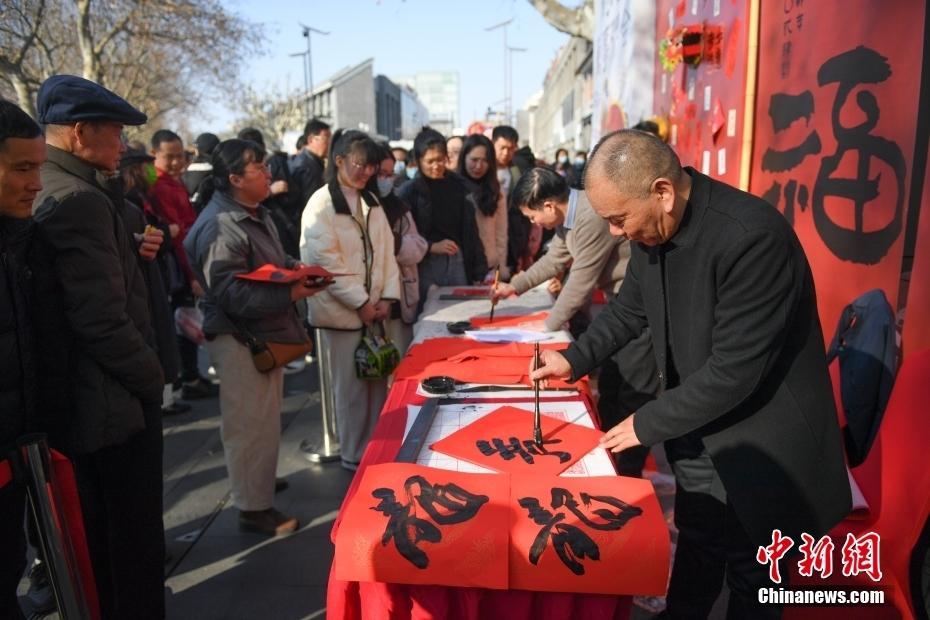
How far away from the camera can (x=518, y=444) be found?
66.3 inches

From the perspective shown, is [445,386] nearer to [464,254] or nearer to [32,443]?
[32,443]

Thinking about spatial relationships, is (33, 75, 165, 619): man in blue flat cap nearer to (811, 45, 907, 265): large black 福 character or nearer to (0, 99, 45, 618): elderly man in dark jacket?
(0, 99, 45, 618): elderly man in dark jacket

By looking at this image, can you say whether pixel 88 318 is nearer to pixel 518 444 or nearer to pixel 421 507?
pixel 421 507

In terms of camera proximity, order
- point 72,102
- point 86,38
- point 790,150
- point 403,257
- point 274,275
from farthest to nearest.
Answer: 1. point 86,38
2. point 403,257
3. point 790,150
4. point 274,275
5. point 72,102

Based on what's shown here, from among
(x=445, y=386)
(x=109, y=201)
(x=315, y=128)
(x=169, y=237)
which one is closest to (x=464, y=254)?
(x=315, y=128)

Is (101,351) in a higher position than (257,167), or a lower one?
lower

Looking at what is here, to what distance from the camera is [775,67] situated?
133 inches

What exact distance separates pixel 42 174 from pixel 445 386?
130cm

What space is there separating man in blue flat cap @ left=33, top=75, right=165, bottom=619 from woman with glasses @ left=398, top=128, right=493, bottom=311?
2.23 m

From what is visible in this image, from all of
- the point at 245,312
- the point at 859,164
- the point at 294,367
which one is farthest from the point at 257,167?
the point at 294,367

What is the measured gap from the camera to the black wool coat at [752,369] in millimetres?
1424

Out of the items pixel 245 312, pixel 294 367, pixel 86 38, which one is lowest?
pixel 294 367

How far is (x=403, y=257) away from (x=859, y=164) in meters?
2.24

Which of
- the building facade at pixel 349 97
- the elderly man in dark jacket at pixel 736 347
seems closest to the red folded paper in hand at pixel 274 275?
the elderly man in dark jacket at pixel 736 347
